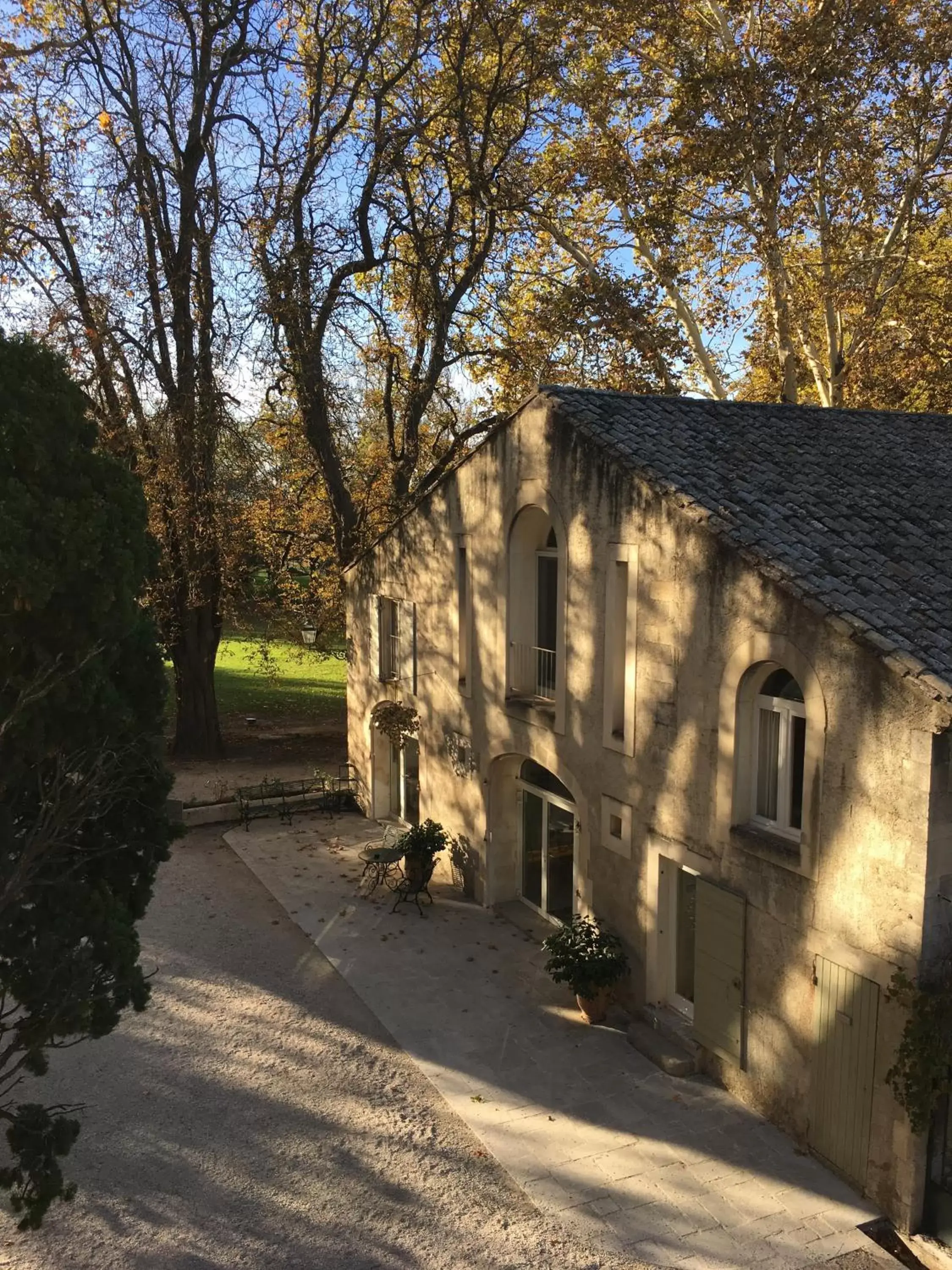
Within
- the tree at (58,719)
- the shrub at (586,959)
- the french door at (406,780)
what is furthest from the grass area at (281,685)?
the tree at (58,719)

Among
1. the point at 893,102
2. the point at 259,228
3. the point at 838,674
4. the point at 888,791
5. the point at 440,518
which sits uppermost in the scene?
the point at 893,102

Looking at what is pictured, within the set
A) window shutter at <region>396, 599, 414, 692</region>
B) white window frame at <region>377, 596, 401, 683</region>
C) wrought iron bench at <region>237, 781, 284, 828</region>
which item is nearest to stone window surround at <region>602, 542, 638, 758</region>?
window shutter at <region>396, 599, 414, 692</region>

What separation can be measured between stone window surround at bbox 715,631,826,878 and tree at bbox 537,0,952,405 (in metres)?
15.3

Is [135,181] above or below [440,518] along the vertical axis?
above

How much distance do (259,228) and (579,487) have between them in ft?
45.0

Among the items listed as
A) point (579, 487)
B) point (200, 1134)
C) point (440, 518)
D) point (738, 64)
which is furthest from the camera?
point (738, 64)

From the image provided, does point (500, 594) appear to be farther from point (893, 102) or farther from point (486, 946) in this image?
point (893, 102)

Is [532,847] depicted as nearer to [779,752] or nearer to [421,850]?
[421,850]

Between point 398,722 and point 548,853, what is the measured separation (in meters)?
4.28

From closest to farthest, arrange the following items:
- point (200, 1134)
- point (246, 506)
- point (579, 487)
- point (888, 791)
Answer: point (888, 791) < point (200, 1134) < point (579, 487) < point (246, 506)

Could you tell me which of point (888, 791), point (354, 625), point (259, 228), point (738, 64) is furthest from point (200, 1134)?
point (738, 64)

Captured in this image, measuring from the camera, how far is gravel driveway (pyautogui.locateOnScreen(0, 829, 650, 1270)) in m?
8.23

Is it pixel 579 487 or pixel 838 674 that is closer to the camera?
pixel 838 674

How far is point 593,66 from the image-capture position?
885 inches
